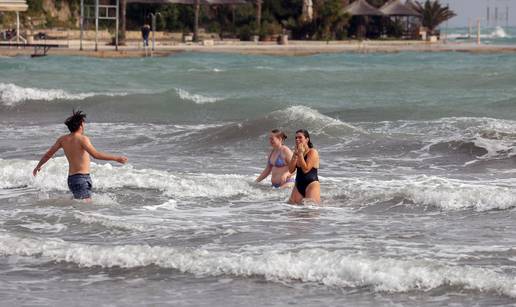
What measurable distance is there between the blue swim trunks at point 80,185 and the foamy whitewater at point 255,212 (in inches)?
5.1

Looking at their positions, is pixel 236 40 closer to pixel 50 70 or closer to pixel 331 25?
pixel 331 25

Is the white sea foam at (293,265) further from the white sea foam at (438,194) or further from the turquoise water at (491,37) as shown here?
the turquoise water at (491,37)

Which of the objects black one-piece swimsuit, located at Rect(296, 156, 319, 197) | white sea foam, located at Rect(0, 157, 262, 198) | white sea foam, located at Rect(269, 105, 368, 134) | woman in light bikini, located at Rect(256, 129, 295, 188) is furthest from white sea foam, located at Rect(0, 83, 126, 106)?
black one-piece swimsuit, located at Rect(296, 156, 319, 197)

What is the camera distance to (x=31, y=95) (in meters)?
29.0

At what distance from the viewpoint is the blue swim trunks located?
11836mm

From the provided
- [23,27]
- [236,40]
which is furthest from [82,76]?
[236,40]

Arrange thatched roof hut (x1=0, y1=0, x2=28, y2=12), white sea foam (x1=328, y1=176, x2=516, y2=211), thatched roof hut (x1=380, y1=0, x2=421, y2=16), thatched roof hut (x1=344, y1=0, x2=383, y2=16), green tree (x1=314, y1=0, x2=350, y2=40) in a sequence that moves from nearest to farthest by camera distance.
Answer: white sea foam (x1=328, y1=176, x2=516, y2=211), thatched roof hut (x1=0, y1=0, x2=28, y2=12), green tree (x1=314, y1=0, x2=350, y2=40), thatched roof hut (x1=344, y1=0, x2=383, y2=16), thatched roof hut (x1=380, y1=0, x2=421, y2=16)

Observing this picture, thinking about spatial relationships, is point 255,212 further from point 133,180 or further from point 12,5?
point 12,5

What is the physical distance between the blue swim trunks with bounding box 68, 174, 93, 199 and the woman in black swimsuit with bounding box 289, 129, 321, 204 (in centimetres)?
221

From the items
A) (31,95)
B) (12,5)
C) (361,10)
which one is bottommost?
(31,95)

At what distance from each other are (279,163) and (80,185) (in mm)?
2705

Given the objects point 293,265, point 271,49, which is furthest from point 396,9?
point 293,265

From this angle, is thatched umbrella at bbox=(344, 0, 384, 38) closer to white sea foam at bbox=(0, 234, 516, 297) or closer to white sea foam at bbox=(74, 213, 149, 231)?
white sea foam at bbox=(74, 213, 149, 231)

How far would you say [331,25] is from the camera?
59719mm
